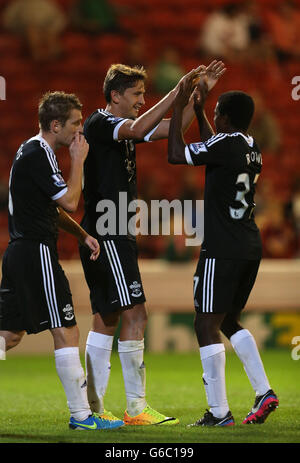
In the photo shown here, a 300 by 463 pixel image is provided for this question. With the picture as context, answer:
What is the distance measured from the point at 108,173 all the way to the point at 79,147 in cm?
28

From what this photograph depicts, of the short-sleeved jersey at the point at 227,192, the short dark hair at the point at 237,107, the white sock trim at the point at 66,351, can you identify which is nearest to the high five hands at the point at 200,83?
the short dark hair at the point at 237,107

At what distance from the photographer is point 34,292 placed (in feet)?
13.4

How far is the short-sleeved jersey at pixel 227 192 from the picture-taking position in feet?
14.2

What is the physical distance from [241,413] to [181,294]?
329 centimetres

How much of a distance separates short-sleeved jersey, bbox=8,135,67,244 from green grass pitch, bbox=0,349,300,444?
937 mm

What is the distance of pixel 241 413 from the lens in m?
4.76

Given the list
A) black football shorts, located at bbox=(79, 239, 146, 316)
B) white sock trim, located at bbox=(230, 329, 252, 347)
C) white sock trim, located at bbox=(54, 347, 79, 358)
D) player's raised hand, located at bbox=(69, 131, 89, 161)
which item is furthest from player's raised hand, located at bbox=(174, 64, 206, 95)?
white sock trim, located at bbox=(54, 347, 79, 358)

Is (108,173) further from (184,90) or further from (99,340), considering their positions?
(99,340)

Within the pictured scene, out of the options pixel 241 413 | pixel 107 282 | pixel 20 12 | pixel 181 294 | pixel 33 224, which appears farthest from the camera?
pixel 20 12

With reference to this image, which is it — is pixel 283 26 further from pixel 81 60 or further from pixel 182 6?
pixel 81 60

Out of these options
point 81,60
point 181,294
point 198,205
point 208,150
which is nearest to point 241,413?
point 208,150

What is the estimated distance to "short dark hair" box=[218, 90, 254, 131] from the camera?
442 centimetres

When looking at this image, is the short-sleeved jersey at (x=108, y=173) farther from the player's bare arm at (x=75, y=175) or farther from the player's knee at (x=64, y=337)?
the player's knee at (x=64, y=337)

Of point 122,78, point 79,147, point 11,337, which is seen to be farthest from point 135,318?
point 122,78
